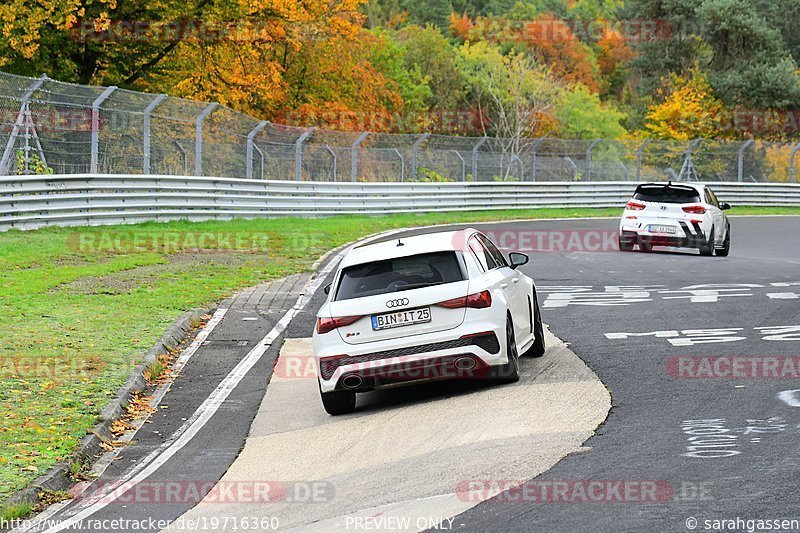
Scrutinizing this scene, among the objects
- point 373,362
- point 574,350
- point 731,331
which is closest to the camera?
point 373,362

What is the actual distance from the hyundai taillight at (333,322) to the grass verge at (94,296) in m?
1.97

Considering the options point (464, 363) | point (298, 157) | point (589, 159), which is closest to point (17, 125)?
point (298, 157)

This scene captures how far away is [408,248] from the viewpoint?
10609mm

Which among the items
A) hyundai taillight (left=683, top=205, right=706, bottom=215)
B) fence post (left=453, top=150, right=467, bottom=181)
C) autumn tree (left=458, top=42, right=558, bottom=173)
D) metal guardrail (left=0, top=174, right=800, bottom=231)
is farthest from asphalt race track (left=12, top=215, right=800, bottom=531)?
autumn tree (left=458, top=42, right=558, bottom=173)

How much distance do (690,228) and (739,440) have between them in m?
16.5

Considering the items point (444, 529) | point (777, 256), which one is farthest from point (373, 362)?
point (777, 256)

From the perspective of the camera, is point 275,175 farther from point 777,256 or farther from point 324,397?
point 324,397

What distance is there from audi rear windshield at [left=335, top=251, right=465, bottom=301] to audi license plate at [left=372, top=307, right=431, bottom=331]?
0.25 meters

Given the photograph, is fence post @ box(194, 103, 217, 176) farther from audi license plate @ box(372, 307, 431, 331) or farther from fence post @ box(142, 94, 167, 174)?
audi license plate @ box(372, 307, 431, 331)

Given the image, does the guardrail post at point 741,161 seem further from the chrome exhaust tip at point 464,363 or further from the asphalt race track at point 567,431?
the chrome exhaust tip at point 464,363

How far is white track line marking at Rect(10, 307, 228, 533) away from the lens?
7.42m

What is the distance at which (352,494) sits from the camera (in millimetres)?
7551

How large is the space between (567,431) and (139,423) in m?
3.68

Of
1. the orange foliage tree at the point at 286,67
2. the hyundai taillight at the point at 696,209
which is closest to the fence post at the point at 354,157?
the orange foliage tree at the point at 286,67
